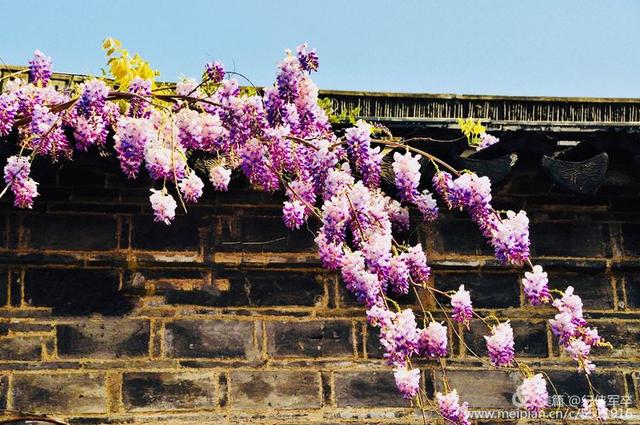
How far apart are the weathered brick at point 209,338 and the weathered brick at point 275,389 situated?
0.38ft

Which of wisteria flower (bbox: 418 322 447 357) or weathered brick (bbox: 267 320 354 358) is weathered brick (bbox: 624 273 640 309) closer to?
wisteria flower (bbox: 418 322 447 357)

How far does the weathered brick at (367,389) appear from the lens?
477cm

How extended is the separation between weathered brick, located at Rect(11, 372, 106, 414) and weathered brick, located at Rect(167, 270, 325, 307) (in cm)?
54

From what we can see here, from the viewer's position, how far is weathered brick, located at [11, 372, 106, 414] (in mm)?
4555

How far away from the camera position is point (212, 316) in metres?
4.77

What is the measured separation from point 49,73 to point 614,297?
304 cm

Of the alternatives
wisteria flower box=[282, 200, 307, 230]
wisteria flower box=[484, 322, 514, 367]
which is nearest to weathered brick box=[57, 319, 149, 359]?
wisteria flower box=[282, 200, 307, 230]

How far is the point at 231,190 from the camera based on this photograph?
4840 mm

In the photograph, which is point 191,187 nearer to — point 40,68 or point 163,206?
point 163,206

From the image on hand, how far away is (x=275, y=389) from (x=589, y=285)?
1.71 m

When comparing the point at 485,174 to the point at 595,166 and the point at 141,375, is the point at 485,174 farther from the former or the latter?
the point at 141,375

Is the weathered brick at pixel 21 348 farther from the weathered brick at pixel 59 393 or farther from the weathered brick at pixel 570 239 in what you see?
the weathered brick at pixel 570 239

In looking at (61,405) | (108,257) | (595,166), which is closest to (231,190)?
(108,257)

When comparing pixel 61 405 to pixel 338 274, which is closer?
pixel 61 405
